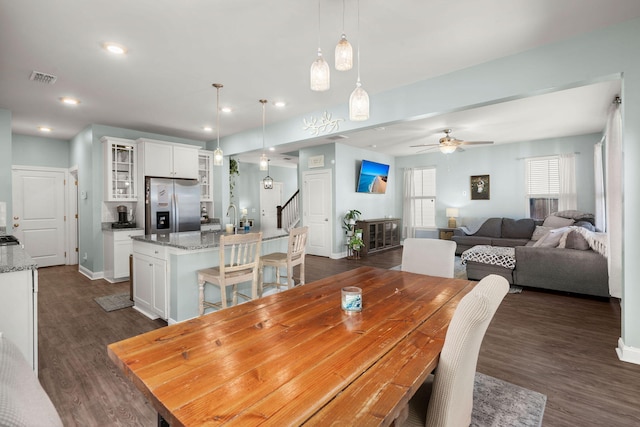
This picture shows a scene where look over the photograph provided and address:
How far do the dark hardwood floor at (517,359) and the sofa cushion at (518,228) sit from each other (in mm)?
2837

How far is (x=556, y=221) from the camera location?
6262 mm

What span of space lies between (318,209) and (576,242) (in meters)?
4.73

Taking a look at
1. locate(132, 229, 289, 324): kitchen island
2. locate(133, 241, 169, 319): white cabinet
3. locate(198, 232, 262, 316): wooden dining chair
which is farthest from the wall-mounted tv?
locate(133, 241, 169, 319): white cabinet

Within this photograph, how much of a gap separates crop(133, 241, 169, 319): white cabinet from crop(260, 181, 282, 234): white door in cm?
642

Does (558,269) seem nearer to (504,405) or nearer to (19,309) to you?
(504,405)

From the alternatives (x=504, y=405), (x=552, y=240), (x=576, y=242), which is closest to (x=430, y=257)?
(x=504, y=405)

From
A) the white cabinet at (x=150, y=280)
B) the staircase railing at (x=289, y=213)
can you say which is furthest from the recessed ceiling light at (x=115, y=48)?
the staircase railing at (x=289, y=213)

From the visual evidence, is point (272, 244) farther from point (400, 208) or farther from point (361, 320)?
point (400, 208)

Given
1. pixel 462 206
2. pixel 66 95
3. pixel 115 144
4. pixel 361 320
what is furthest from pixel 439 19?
pixel 462 206

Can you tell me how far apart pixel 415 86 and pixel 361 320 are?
3.05 meters

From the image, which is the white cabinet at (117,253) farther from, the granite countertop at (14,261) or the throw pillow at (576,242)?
the throw pillow at (576,242)

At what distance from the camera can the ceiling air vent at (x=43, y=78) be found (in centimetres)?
323

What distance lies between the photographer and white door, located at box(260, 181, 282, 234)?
404 inches

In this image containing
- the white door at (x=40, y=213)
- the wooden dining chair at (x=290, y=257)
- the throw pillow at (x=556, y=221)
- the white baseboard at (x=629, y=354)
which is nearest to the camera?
the white baseboard at (x=629, y=354)
